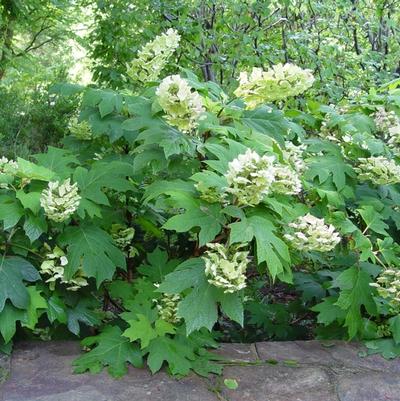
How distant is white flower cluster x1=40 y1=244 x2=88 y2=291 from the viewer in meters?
2.39

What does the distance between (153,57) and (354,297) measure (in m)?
1.52

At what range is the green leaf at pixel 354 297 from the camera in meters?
2.50

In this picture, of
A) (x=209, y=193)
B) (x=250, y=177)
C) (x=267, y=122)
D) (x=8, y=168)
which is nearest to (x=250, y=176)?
(x=250, y=177)

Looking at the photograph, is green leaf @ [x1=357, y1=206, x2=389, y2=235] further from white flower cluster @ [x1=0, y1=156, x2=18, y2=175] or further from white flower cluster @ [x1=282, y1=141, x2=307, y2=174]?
white flower cluster @ [x1=0, y1=156, x2=18, y2=175]

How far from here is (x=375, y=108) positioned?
313 cm

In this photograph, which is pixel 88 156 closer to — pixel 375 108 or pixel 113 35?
pixel 375 108

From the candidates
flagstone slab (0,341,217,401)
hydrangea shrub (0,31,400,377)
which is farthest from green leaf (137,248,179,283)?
flagstone slab (0,341,217,401)

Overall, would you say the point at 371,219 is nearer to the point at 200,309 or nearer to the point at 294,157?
the point at 294,157

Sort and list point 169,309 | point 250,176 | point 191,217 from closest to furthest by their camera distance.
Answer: point 250,176, point 191,217, point 169,309

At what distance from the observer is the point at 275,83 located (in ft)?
8.35

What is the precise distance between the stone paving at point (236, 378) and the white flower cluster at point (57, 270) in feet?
0.96

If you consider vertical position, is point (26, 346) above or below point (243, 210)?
below

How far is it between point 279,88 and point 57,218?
3.56 ft

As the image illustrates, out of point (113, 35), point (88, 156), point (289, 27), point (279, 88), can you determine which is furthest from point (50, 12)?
point (279, 88)
